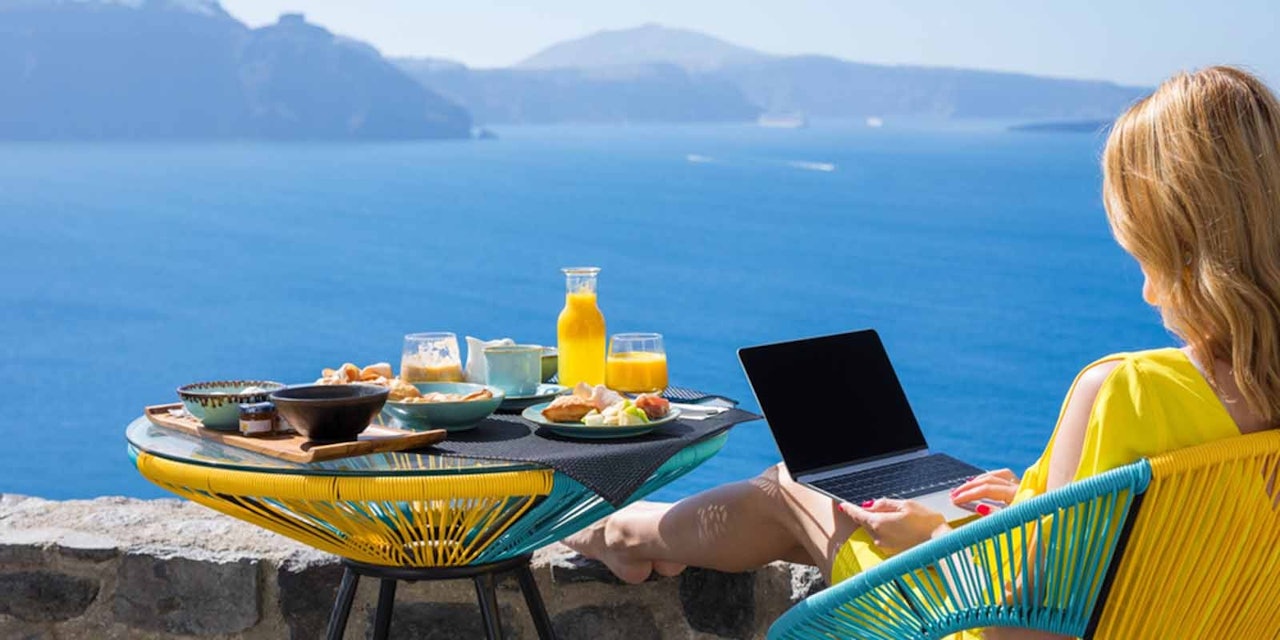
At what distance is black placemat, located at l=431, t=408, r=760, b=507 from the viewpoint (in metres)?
1.61

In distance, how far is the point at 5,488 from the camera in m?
13.2

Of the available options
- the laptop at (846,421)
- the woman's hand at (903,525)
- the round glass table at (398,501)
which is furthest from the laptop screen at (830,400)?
the woman's hand at (903,525)

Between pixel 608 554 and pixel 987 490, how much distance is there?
2.30 feet

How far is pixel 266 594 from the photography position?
2330 mm

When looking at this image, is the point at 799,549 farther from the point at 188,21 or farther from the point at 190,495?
the point at 188,21

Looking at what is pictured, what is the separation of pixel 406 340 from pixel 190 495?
408mm

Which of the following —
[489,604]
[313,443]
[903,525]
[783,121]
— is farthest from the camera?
[783,121]

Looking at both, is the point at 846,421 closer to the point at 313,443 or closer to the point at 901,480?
the point at 901,480

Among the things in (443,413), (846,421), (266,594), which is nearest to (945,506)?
(846,421)

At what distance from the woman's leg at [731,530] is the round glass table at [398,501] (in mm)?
95

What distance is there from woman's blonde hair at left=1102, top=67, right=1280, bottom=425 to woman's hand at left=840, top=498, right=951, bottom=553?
39 cm

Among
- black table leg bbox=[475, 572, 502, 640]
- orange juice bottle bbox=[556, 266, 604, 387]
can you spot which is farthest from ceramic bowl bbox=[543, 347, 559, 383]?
black table leg bbox=[475, 572, 502, 640]

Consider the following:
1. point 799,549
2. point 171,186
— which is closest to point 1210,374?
point 799,549

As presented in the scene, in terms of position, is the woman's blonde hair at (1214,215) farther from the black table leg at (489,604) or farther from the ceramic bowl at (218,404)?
the ceramic bowl at (218,404)
